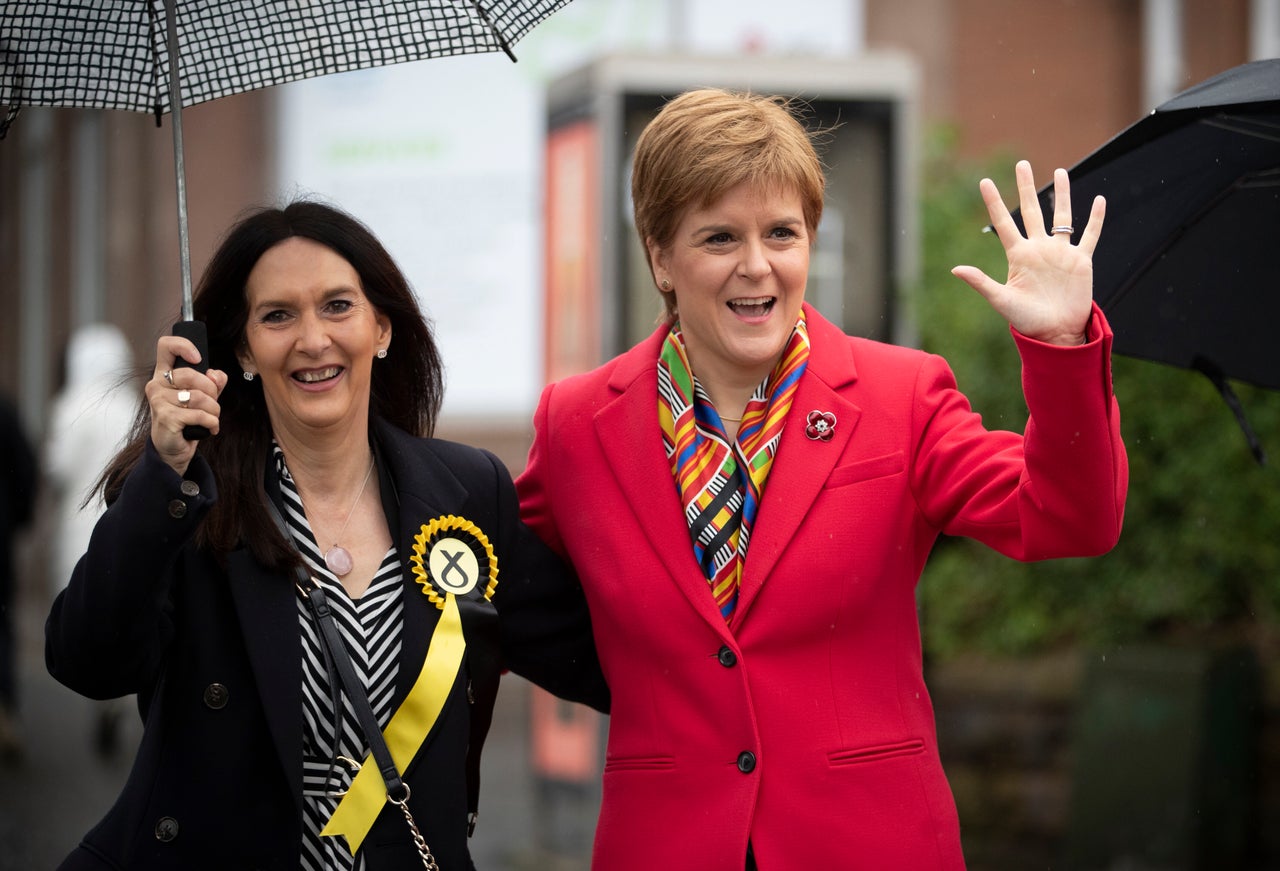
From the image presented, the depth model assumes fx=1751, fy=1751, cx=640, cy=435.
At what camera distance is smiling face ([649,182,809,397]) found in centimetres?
311

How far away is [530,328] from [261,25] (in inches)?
389

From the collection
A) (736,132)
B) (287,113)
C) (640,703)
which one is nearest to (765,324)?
(736,132)

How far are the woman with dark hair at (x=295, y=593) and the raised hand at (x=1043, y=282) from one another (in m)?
1.11

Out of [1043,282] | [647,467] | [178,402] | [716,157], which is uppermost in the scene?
[716,157]

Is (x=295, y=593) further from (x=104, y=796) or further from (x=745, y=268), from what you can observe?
(x=104, y=796)

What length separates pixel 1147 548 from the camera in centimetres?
729

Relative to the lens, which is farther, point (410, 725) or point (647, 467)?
point (647, 467)

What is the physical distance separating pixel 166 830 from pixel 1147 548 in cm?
521

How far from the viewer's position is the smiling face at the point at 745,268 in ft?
10.2

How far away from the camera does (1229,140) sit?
3418 mm

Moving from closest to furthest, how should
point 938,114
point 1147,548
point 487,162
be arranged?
A: 1. point 1147,548
2. point 938,114
3. point 487,162

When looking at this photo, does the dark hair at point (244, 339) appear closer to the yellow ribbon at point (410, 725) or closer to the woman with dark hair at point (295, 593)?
the woman with dark hair at point (295, 593)

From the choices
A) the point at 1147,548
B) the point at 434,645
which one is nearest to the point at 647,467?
the point at 434,645

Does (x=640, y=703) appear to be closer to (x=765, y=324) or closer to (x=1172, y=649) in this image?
(x=765, y=324)
